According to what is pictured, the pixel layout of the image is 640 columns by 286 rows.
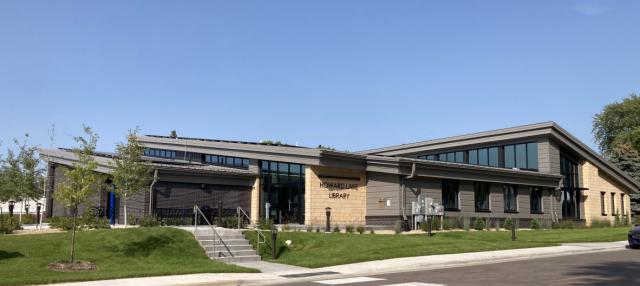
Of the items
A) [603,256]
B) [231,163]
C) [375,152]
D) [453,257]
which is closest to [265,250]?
[453,257]

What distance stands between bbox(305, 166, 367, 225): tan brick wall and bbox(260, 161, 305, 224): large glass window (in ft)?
→ 7.54

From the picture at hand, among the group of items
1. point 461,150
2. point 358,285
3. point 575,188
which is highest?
point 461,150

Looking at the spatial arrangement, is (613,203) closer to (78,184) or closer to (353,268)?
(353,268)

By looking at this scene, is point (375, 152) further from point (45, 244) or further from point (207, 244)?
point (45, 244)

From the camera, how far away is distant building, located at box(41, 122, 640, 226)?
3100 cm

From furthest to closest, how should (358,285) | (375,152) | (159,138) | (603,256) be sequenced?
(375,152) < (159,138) < (603,256) < (358,285)

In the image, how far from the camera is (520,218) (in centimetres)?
3812

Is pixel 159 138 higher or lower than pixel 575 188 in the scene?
higher

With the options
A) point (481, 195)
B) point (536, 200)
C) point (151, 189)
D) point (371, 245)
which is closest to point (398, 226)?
point (371, 245)

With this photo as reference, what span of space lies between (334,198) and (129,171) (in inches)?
424

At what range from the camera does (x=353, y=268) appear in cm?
1791

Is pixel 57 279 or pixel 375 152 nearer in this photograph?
pixel 57 279

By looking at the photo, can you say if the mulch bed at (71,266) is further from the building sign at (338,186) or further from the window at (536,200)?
the window at (536,200)

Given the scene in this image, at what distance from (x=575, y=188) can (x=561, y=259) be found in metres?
25.2
